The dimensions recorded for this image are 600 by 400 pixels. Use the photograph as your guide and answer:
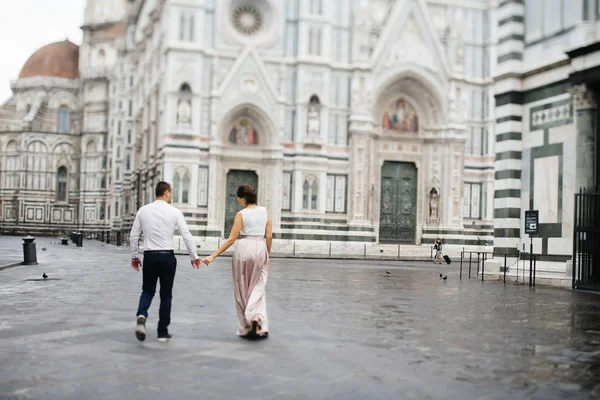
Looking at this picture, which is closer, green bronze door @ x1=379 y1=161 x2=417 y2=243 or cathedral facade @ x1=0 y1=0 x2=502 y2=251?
cathedral facade @ x1=0 y1=0 x2=502 y2=251

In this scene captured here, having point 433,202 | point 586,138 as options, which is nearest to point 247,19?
point 433,202

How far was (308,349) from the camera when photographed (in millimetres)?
7652

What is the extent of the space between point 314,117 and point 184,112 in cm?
686

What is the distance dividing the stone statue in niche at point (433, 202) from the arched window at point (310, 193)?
682 centimetres

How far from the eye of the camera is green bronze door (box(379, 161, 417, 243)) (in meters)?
42.4

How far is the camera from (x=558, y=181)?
1797 cm

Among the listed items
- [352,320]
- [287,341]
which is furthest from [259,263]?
[352,320]

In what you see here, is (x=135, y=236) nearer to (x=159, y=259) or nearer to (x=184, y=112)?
(x=159, y=259)

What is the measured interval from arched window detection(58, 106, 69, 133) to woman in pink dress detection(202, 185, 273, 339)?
2829 inches

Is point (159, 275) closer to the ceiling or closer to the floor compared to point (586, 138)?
closer to the floor

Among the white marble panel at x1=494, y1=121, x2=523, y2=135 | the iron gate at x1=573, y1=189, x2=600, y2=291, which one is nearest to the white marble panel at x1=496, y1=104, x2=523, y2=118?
the white marble panel at x1=494, y1=121, x2=523, y2=135

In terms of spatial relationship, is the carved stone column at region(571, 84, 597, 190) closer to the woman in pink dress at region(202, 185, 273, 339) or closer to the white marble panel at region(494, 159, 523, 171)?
the white marble panel at region(494, 159, 523, 171)

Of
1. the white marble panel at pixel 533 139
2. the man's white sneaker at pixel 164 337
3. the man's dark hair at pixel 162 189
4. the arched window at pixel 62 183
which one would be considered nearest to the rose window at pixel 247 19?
the white marble panel at pixel 533 139

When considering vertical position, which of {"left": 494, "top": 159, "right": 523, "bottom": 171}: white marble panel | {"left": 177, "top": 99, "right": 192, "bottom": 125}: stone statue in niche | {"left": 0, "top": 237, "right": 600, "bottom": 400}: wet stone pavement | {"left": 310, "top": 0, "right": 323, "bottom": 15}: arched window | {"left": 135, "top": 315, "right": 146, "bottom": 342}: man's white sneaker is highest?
{"left": 310, "top": 0, "right": 323, "bottom": 15}: arched window
